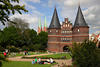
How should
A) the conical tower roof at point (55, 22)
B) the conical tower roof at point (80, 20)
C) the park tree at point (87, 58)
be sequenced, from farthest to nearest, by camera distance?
→ the conical tower roof at point (55, 22) → the conical tower roof at point (80, 20) → the park tree at point (87, 58)

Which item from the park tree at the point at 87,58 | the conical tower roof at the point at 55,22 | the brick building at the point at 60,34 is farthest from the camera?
the conical tower roof at the point at 55,22

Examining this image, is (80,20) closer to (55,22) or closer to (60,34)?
(60,34)

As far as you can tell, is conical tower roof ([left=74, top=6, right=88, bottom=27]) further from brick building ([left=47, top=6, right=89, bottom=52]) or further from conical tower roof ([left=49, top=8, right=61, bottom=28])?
conical tower roof ([left=49, top=8, right=61, bottom=28])

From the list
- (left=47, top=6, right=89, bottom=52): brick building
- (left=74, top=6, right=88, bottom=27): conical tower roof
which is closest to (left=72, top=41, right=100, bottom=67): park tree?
(left=74, top=6, right=88, bottom=27): conical tower roof

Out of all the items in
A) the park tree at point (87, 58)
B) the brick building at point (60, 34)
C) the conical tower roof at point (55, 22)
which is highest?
the conical tower roof at point (55, 22)

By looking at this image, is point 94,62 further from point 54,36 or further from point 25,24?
point 25,24

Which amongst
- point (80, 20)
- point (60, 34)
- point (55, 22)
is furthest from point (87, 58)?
point (55, 22)

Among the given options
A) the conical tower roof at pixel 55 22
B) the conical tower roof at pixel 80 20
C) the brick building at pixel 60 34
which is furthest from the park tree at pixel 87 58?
the conical tower roof at pixel 55 22

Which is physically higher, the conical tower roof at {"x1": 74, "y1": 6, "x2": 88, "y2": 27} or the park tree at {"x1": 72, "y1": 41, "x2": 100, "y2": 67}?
the conical tower roof at {"x1": 74, "y1": 6, "x2": 88, "y2": 27}

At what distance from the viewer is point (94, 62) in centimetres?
762

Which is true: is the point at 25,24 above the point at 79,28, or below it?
above

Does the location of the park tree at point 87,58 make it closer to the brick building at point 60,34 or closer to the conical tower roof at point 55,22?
the brick building at point 60,34

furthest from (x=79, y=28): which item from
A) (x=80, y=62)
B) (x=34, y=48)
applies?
(x=80, y=62)

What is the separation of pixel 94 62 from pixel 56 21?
38216 millimetres
